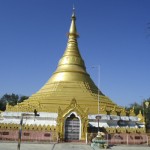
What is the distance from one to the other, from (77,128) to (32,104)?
8.96 m

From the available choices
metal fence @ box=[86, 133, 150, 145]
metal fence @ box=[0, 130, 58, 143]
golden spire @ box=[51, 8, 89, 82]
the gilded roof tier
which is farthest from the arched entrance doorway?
golden spire @ box=[51, 8, 89, 82]

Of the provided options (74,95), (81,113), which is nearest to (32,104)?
(74,95)

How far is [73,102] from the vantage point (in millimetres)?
32781

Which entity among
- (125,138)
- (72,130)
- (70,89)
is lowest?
(125,138)

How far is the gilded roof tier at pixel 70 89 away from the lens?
123ft

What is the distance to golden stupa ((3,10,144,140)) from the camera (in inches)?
1276

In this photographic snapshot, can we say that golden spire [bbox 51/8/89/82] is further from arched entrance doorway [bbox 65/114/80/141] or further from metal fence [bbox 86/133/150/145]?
metal fence [bbox 86/133/150/145]

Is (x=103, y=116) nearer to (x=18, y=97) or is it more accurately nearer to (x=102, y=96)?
(x=102, y=96)

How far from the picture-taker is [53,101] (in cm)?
3806

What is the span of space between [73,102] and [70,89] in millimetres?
7902

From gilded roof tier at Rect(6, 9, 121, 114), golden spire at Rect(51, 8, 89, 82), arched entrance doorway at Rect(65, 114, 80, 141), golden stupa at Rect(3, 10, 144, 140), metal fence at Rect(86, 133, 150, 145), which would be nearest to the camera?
metal fence at Rect(86, 133, 150, 145)

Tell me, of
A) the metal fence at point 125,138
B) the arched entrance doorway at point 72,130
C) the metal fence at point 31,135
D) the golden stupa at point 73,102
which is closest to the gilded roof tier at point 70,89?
the golden stupa at point 73,102

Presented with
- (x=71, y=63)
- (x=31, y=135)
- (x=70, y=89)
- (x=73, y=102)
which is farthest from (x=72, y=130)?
(x=71, y=63)

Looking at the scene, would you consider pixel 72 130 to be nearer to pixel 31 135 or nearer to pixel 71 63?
pixel 31 135
